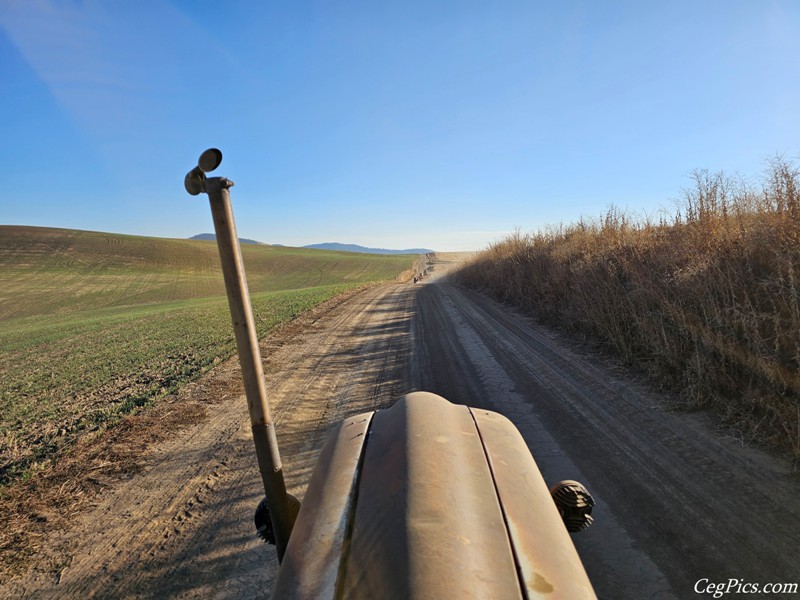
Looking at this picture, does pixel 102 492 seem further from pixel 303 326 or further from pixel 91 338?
pixel 91 338

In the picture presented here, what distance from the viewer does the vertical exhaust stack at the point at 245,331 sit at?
1.90m

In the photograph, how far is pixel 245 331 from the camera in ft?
6.48

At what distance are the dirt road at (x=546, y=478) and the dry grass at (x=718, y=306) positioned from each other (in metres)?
0.43

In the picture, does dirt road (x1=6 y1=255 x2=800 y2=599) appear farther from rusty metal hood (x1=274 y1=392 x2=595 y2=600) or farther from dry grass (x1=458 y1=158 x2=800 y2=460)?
rusty metal hood (x1=274 y1=392 x2=595 y2=600)

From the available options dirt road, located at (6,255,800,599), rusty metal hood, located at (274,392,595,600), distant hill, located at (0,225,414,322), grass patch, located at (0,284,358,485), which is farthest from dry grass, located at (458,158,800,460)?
distant hill, located at (0,225,414,322)

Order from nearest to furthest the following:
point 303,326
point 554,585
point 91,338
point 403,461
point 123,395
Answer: point 554,585
point 403,461
point 123,395
point 303,326
point 91,338

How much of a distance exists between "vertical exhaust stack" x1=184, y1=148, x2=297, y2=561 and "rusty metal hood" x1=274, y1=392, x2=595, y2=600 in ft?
A: 1.38

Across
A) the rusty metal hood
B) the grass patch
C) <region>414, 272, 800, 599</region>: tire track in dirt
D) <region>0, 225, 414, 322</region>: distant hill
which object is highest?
<region>0, 225, 414, 322</region>: distant hill

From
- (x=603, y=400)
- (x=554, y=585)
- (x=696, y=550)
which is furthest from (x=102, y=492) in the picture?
(x=603, y=400)

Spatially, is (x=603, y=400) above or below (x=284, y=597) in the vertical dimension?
below

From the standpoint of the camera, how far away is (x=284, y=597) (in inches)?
45.7

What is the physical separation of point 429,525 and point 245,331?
122cm

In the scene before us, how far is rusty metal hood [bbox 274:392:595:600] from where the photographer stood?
3.62 ft

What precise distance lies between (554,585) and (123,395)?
7.79 m
